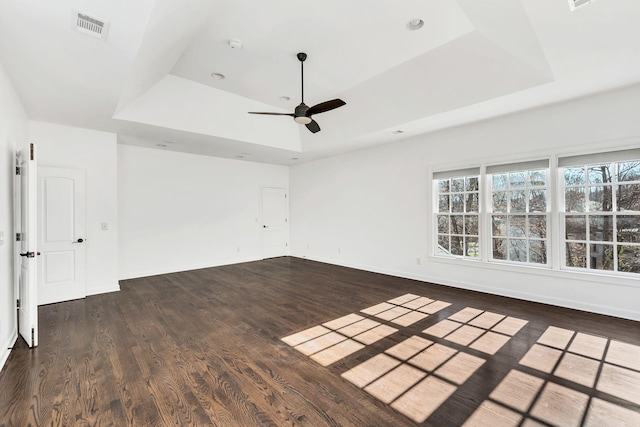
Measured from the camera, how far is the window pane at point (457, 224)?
497 centimetres

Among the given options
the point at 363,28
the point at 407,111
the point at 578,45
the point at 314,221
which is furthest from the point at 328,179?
the point at 578,45

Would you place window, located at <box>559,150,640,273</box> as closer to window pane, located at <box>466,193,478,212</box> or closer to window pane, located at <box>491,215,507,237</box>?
window pane, located at <box>491,215,507,237</box>

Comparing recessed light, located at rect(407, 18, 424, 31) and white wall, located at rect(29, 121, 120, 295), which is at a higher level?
recessed light, located at rect(407, 18, 424, 31)

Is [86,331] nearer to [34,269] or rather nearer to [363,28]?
[34,269]

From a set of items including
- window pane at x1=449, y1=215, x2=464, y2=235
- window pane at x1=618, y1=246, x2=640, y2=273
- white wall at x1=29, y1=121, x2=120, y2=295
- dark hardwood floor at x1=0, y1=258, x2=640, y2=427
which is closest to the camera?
dark hardwood floor at x1=0, y1=258, x2=640, y2=427

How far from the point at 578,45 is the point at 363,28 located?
2.02 m

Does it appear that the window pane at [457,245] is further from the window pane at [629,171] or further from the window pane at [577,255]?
the window pane at [629,171]

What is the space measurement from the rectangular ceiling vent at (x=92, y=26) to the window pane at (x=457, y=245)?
5.34 metres

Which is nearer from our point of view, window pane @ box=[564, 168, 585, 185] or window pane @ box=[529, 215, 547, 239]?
window pane @ box=[564, 168, 585, 185]

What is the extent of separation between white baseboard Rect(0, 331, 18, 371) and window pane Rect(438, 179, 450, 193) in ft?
19.8

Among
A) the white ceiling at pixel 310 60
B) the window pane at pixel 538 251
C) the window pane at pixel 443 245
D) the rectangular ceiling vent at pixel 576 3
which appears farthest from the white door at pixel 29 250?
the window pane at pixel 538 251

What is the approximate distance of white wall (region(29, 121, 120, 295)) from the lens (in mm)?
4410

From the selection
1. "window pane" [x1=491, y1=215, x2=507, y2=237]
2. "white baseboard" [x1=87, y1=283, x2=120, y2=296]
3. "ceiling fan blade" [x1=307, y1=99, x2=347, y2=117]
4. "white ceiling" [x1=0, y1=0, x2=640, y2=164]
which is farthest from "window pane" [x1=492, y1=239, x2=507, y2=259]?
"white baseboard" [x1=87, y1=283, x2=120, y2=296]

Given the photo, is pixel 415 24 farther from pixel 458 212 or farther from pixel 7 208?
pixel 7 208
